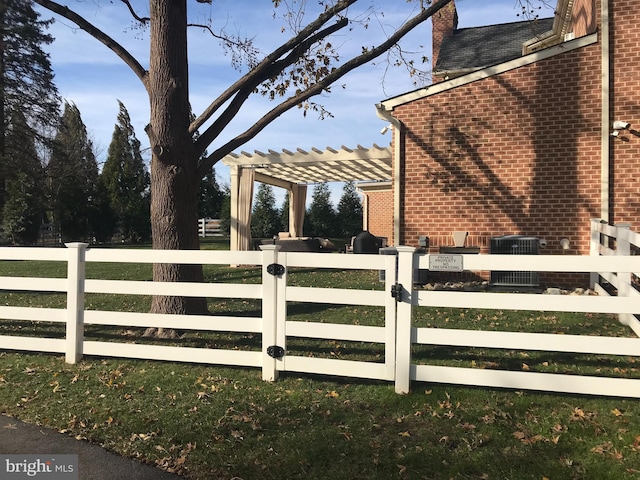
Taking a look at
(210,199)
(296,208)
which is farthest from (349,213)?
(210,199)

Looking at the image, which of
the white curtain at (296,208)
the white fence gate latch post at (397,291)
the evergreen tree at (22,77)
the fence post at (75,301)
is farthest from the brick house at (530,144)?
the evergreen tree at (22,77)

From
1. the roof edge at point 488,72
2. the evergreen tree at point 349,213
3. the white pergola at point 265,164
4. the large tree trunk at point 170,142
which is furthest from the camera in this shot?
the evergreen tree at point 349,213

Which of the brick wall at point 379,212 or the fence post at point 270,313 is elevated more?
the brick wall at point 379,212

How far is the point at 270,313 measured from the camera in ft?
14.9

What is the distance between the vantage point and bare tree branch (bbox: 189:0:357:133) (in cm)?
634

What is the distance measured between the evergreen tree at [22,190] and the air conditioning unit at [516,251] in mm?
23881

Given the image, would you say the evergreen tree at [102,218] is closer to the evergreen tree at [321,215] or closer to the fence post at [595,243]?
the evergreen tree at [321,215]

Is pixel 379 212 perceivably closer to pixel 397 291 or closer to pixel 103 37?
pixel 103 37

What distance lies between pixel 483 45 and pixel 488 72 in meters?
8.49

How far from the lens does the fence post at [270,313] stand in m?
4.55

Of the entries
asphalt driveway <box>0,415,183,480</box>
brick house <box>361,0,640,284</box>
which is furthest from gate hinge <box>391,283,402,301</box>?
brick house <box>361,0,640,284</box>

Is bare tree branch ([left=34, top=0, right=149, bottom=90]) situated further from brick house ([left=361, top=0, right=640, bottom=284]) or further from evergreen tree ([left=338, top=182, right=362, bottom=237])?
evergreen tree ([left=338, top=182, right=362, bottom=237])

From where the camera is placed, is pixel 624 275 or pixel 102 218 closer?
pixel 624 275

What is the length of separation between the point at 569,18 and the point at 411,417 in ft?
46.0
